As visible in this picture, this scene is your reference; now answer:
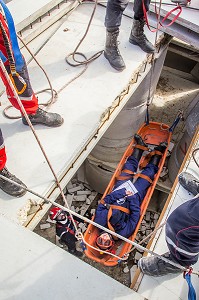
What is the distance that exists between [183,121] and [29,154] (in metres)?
4.60

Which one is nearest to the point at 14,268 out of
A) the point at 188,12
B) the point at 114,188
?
the point at 114,188

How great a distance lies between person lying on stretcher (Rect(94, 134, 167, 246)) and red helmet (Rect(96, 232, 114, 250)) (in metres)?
0.04

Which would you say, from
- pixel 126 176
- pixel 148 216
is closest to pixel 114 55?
pixel 126 176

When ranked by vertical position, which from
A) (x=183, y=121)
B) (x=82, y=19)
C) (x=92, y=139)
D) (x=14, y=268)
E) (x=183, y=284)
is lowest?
(x=183, y=121)

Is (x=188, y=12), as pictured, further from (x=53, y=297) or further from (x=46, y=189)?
(x=53, y=297)

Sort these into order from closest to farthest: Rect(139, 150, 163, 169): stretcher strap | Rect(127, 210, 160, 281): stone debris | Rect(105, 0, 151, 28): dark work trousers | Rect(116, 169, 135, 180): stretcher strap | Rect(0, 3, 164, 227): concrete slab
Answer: Rect(0, 3, 164, 227): concrete slab, Rect(105, 0, 151, 28): dark work trousers, Rect(116, 169, 135, 180): stretcher strap, Rect(139, 150, 163, 169): stretcher strap, Rect(127, 210, 160, 281): stone debris

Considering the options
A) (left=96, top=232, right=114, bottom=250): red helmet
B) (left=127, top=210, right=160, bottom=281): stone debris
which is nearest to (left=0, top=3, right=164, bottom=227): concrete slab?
(left=96, top=232, right=114, bottom=250): red helmet

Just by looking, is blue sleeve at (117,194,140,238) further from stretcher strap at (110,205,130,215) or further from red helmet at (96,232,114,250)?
red helmet at (96,232,114,250)

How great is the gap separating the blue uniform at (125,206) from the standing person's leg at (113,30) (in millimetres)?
Answer: 1666

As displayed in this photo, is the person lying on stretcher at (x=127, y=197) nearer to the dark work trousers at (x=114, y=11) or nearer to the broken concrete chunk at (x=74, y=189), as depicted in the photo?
the broken concrete chunk at (x=74, y=189)

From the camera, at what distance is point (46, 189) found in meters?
2.84

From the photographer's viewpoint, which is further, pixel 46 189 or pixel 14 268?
pixel 46 189

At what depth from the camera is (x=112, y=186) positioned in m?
4.89

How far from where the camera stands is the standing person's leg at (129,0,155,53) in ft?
12.7
